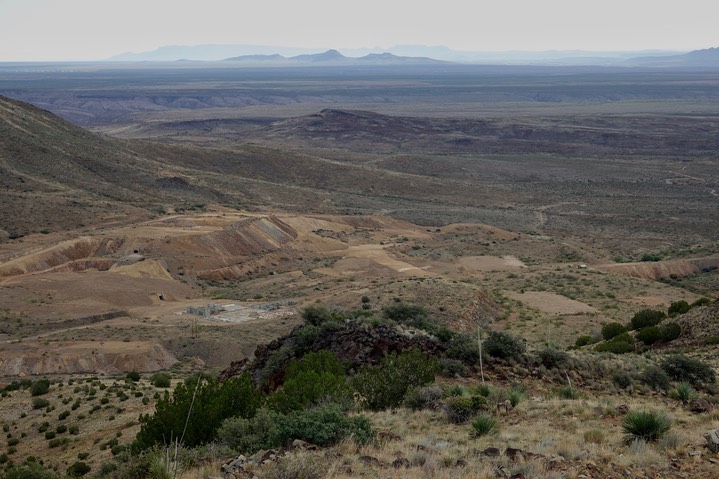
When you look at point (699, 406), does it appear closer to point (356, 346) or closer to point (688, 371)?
point (688, 371)

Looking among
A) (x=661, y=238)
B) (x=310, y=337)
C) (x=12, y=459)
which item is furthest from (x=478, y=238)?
(x=12, y=459)

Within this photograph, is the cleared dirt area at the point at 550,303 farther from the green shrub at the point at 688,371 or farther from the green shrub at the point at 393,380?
the green shrub at the point at 393,380

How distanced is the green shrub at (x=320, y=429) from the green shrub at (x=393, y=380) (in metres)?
3.14

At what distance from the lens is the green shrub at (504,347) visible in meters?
20.0

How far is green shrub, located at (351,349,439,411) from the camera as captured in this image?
15945 millimetres

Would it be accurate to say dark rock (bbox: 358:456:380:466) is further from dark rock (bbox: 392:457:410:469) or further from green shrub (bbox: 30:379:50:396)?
green shrub (bbox: 30:379:50:396)

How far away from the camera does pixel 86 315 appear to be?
3878 centimetres

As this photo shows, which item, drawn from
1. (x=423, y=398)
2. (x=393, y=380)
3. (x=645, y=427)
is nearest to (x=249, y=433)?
(x=423, y=398)

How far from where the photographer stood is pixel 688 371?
18.5 m

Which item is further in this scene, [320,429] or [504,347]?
[504,347]

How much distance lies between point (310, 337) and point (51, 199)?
153ft

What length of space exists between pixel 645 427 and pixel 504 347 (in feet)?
26.7

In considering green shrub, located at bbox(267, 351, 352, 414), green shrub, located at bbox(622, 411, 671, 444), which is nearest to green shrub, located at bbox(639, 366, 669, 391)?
green shrub, located at bbox(622, 411, 671, 444)

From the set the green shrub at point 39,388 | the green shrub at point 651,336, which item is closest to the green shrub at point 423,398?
the green shrub at point 651,336
